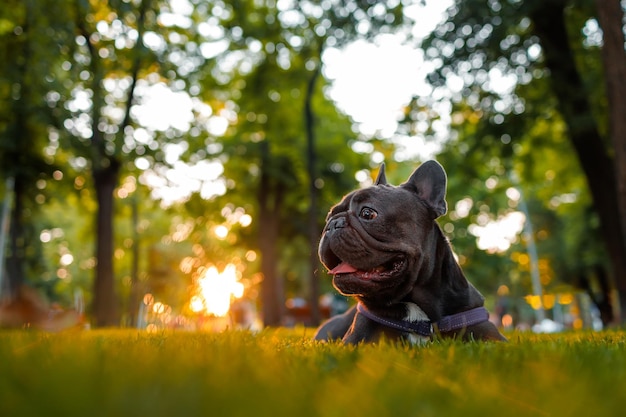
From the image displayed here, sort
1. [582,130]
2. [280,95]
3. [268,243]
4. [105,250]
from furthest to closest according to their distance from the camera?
[268,243] → [280,95] → [105,250] → [582,130]

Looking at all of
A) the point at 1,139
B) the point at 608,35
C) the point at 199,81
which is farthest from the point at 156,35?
the point at 608,35

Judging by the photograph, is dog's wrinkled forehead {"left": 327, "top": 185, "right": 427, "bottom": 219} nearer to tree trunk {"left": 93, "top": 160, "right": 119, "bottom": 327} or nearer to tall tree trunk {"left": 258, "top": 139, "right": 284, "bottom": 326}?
tree trunk {"left": 93, "top": 160, "right": 119, "bottom": 327}

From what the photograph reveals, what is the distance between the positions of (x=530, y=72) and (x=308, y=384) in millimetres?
15884

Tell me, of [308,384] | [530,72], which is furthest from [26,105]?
[308,384]

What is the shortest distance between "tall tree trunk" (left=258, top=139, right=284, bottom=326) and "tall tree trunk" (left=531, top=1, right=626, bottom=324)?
13.4m

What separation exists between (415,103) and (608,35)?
6.16 meters

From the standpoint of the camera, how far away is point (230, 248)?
3225cm

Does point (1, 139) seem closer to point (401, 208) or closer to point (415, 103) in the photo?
point (415, 103)

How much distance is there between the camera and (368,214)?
16.5 feet

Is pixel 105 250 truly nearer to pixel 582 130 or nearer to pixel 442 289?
pixel 582 130

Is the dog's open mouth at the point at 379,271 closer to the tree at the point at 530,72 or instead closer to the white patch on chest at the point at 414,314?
the white patch on chest at the point at 414,314

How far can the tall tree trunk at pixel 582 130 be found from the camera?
14406 mm

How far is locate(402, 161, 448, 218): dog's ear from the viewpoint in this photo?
5309 millimetres

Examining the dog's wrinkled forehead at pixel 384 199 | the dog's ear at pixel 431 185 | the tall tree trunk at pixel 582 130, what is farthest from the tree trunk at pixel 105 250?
the dog's ear at pixel 431 185
